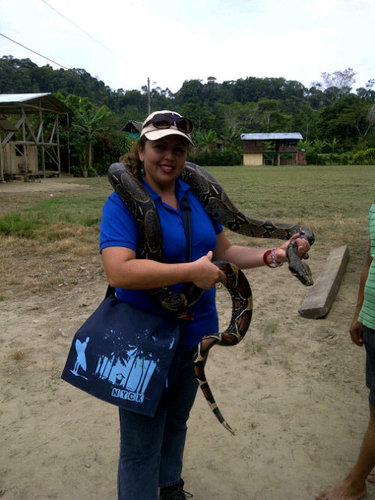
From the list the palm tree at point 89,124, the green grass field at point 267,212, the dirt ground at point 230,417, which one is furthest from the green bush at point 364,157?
the dirt ground at point 230,417

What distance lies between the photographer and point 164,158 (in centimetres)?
222

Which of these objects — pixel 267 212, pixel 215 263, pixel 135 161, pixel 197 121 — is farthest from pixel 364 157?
pixel 135 161

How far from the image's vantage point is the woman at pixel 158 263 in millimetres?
2027

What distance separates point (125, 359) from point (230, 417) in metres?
1.88

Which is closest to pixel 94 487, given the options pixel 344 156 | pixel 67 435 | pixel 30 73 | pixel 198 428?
pixel 67 435

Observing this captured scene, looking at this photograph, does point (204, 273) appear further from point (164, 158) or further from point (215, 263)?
point (164, 158)

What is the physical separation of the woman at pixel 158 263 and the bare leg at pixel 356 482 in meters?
1.12

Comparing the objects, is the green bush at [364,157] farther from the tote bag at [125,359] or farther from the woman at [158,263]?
the tote bag at [125,359]

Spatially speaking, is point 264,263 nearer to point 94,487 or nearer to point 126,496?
point 126,496

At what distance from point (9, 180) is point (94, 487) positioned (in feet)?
91.2

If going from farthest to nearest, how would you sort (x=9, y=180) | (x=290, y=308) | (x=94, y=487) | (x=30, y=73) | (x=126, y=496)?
(x=30, y=73), (x=9, y=180), (x=290, y=308), (x=94, y=487), (x=126, y=496)

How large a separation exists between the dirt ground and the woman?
2.72 feet

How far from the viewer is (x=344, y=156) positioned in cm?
5659

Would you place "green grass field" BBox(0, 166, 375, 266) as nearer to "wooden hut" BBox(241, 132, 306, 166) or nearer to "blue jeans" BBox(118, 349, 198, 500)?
"blue jeans" BBox(118, 349, 198, 500)
